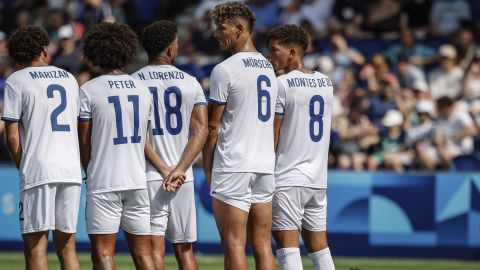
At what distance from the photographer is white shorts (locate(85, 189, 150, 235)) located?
32.4ft

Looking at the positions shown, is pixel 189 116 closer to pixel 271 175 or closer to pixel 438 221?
pixel 271 175

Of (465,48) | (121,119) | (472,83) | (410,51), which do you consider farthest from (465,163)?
(121,119)

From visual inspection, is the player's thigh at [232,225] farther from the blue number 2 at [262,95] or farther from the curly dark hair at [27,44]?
the curly dark hair at [27,44]

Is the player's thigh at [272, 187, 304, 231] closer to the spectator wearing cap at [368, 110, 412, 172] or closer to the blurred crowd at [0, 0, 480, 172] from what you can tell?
the spectator wearing cap at [368, 110, 412, 172]

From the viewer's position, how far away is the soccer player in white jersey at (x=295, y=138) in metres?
10.5

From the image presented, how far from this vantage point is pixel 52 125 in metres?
9.87

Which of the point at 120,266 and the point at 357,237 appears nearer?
the point at 120,266

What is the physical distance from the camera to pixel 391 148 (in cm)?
1816

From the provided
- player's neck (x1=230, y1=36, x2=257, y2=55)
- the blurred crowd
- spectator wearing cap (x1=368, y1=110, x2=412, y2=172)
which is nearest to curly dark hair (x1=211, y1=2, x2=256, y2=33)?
player's neck (x1=230, y1=36, x2=257, y2=55)

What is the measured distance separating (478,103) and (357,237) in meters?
3.59

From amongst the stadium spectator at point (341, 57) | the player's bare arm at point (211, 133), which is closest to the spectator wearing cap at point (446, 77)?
the stadium spectator at point (341, 57)

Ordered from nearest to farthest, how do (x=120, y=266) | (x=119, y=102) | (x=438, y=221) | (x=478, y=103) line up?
(x=119, y=102)
(x=120, y=266)
(x=438, y=221)
(x=478, y=103)

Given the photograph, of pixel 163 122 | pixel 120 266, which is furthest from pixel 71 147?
pixel 120 266

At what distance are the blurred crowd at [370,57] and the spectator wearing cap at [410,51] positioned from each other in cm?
2
